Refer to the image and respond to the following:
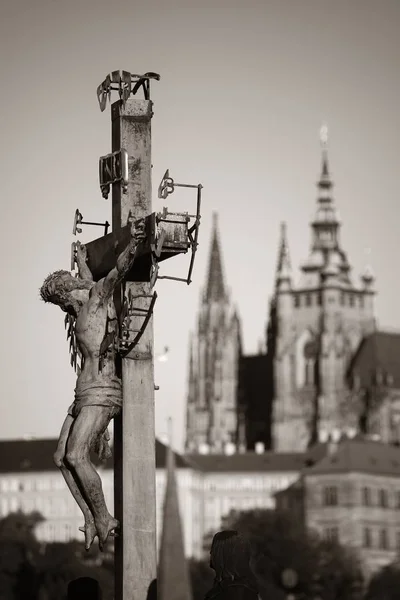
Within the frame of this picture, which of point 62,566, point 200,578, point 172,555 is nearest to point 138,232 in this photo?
point 172,555

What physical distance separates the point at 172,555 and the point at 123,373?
112239 millimetres

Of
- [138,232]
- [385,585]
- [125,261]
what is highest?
[385,585]

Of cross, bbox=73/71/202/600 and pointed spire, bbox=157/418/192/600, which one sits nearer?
cross, bbox=73/71/202/600

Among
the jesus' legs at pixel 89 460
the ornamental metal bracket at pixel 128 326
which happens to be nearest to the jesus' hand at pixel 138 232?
the ornamental metal bracket at pixel 128 326

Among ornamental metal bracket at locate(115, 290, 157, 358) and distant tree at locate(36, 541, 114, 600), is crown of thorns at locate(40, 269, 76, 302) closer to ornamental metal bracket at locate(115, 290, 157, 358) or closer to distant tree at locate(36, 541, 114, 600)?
ornamental metal bracket at locate(115, 290, 157, 358)

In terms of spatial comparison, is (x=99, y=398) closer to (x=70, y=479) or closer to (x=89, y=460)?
(x=89, y=460)

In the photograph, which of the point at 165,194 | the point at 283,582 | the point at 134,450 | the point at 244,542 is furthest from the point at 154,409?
the point at 283,582

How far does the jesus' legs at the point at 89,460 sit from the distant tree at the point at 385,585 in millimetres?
151312

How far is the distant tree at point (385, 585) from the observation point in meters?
170

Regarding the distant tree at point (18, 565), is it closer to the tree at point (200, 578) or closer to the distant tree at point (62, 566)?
the distant tree at point (62, 566)

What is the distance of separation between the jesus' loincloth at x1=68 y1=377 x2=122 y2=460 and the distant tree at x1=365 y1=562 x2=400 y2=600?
15130 cm

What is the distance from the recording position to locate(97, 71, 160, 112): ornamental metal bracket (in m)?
16.6

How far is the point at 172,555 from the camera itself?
12750 centimetres

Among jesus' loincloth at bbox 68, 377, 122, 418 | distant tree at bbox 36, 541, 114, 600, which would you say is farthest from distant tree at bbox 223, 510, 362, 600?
jesus' loincloth at bbox 68, 377, 122, 418
